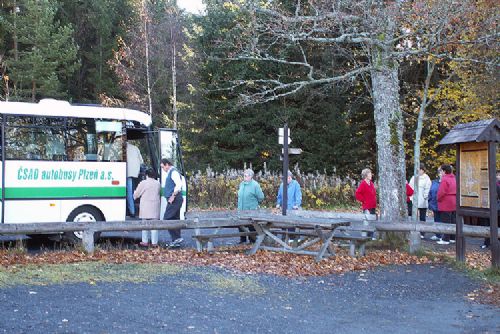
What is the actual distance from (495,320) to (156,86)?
3726cm

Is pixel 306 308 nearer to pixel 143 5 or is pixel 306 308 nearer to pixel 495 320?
pixel 495 320

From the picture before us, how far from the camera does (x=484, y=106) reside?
24078 millimetres

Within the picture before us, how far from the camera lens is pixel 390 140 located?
14453 millimetres

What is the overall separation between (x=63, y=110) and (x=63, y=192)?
1.93 meters

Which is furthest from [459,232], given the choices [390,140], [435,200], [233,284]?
[233,284]

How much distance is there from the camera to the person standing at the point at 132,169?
15.7 m

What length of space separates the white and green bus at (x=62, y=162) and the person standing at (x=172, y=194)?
3.60 feet

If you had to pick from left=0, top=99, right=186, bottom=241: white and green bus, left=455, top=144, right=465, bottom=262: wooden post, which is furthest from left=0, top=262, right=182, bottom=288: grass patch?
left=455, top=144, right=465, bottom=262: wooden post

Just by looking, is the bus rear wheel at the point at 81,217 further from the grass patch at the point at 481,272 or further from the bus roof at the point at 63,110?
the grass patch at the point at 481,272

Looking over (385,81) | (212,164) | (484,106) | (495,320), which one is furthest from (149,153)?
(212,164)

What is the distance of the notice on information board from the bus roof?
26.1ft

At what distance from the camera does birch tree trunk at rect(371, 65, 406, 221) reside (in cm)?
1444

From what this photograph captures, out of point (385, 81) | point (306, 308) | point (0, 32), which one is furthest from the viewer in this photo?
point (0, 32)

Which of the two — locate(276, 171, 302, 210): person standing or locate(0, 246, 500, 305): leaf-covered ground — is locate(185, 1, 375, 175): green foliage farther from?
locate(0, 246, 500, 305): leaf-covered ground
